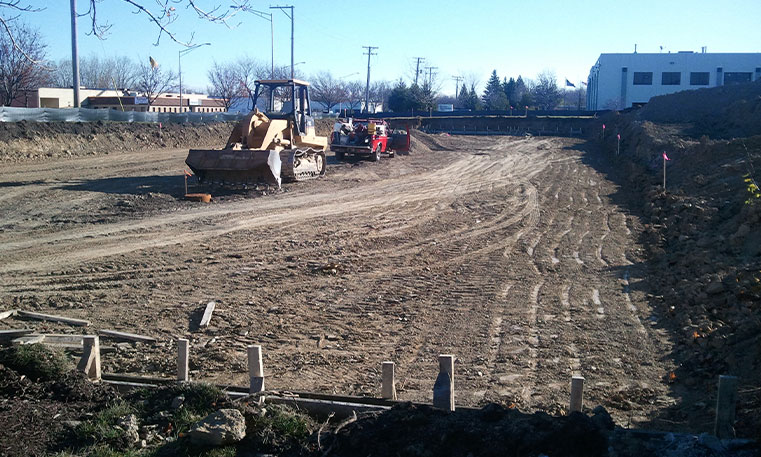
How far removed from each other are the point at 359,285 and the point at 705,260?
5805 mm

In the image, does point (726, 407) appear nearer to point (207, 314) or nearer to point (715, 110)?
point (207, 314)

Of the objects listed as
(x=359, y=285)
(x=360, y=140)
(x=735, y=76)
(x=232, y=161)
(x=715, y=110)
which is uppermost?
(x=735, y=76)

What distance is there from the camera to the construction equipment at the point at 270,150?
61.8 ft

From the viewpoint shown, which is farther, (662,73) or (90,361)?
(662,73)

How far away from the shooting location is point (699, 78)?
65000 millimetres

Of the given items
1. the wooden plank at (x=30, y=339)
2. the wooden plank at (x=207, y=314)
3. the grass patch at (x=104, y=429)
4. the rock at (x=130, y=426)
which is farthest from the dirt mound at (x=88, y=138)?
the rock at (x=130, y=426)

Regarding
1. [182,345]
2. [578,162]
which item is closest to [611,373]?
[182,345]

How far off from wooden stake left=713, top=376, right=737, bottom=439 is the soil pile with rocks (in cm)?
32

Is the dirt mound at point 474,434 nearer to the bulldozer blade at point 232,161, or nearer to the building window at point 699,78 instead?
the bulldozer blade at point 232,161

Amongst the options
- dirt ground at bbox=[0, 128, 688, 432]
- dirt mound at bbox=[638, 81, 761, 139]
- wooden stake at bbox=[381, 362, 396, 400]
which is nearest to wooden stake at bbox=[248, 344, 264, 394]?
wooden stake at bbox=[381, 362, 396, 400]

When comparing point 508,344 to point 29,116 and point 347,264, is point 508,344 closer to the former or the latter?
point 347,264

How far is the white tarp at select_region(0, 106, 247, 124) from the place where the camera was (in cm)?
2828

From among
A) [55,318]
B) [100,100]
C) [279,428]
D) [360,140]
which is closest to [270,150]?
[360,140]

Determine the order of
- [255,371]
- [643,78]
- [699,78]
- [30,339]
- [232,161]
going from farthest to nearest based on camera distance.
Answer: [643,78] → [699,78] → [232,161] → [30,339] → [255,371]
